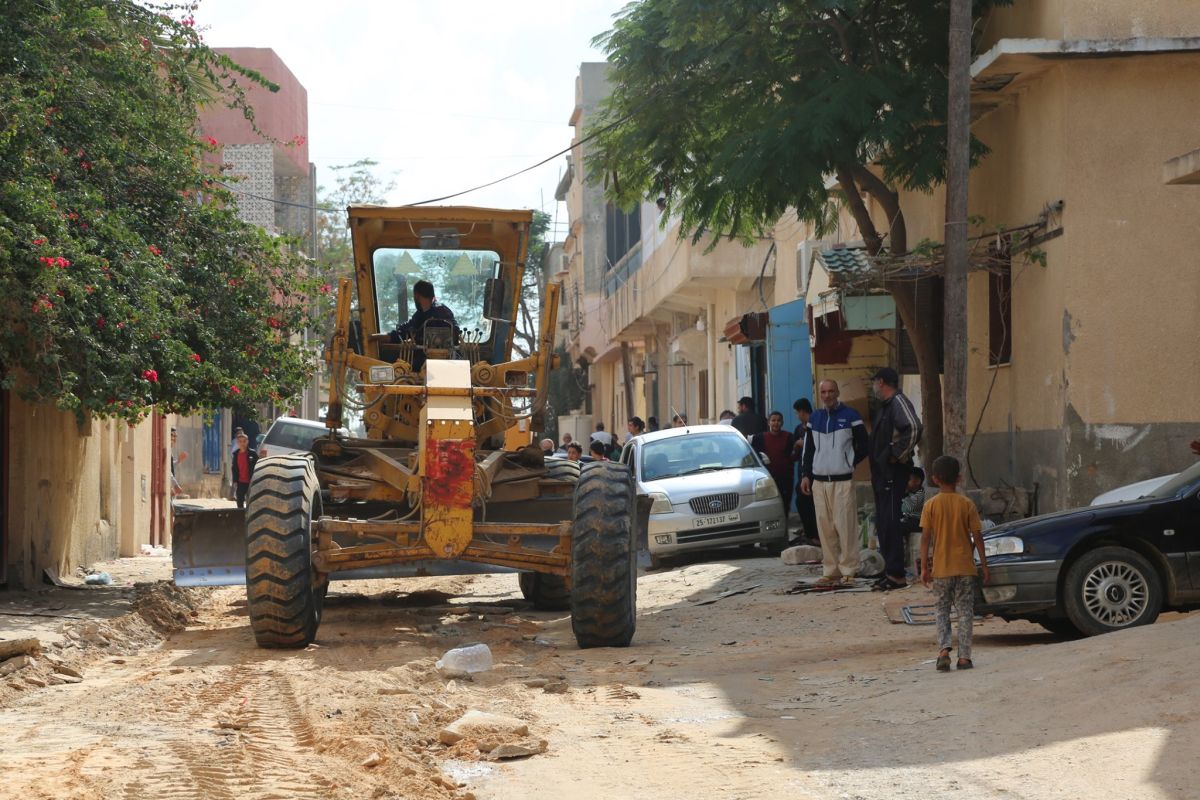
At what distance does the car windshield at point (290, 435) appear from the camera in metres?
27.4

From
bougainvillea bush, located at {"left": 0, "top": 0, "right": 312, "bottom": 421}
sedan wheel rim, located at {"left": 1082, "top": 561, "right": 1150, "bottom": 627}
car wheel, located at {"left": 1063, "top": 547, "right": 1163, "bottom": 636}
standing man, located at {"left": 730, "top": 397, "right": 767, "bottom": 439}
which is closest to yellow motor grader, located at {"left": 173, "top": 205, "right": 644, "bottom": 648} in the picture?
bougainvillea bush, located at {"left": 0, "top": 0, "right": 312, "bottom": 421}

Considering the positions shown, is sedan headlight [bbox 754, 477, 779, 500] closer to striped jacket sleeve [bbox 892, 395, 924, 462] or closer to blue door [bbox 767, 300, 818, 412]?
striped jacket sleeve [bbox 892, 395, 924, 462]

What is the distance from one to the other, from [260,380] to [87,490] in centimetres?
453

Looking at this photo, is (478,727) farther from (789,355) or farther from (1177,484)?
(789,355)

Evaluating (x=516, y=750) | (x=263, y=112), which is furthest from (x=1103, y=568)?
(x=263, y=112)

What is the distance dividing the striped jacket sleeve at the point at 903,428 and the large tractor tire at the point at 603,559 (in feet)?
13.0

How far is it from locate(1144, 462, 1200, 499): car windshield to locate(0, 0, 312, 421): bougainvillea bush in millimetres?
8308

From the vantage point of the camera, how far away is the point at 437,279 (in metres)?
13.8

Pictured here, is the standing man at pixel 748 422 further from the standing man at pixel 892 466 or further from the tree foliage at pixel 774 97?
the standing man at pixel 892 466

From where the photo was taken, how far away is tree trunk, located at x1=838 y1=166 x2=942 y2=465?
16953mm

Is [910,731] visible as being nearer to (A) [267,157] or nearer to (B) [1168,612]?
(B) [1168,612]

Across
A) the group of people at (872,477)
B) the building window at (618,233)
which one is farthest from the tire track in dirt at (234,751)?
the building window at (618,233)

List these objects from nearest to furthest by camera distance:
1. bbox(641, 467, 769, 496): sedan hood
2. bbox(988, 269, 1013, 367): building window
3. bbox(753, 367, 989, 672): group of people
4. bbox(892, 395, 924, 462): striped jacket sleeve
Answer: bbox(892, 395, 924, 462): striped jacket sleeve, bbox(753, 367, 989, 672): group of people, bbox(988, 269, 1013, 367): building window, bbox(641, 467, 769, 496): sedan hood

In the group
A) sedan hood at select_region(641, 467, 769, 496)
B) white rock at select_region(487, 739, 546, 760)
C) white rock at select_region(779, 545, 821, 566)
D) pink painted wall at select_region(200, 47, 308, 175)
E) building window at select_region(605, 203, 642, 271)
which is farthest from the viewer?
building window at select_region(605, 203, 642, 271)
